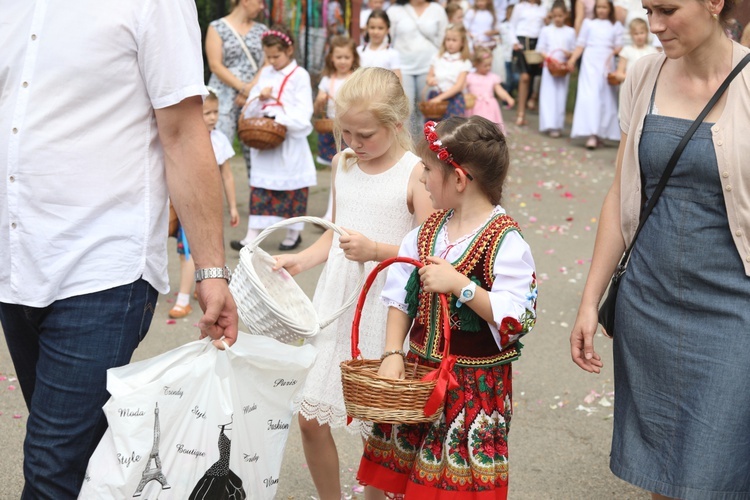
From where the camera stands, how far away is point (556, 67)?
13047 mm

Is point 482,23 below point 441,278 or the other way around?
below

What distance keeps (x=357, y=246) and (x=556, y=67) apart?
34.2 ft

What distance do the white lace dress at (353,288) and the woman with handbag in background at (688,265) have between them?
31.5 inches

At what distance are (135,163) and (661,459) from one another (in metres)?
1.62

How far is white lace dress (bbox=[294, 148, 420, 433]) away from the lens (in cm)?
335

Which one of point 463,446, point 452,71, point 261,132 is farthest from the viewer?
point 452,71

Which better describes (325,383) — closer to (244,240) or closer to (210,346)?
(210,346)

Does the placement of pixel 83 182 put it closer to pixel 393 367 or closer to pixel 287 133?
pixel 393 367

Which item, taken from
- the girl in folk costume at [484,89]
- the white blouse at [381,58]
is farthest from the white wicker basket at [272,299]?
the girl in folk costume at [484,89]

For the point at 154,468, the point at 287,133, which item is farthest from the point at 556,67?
the point at 154,468

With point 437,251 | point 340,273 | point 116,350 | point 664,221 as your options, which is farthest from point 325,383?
point 664,221

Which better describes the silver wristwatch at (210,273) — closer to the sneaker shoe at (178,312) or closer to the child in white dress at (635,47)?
the sneaker shoe at (178,312)

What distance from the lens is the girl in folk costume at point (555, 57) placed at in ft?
43.6

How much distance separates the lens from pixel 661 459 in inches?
110
